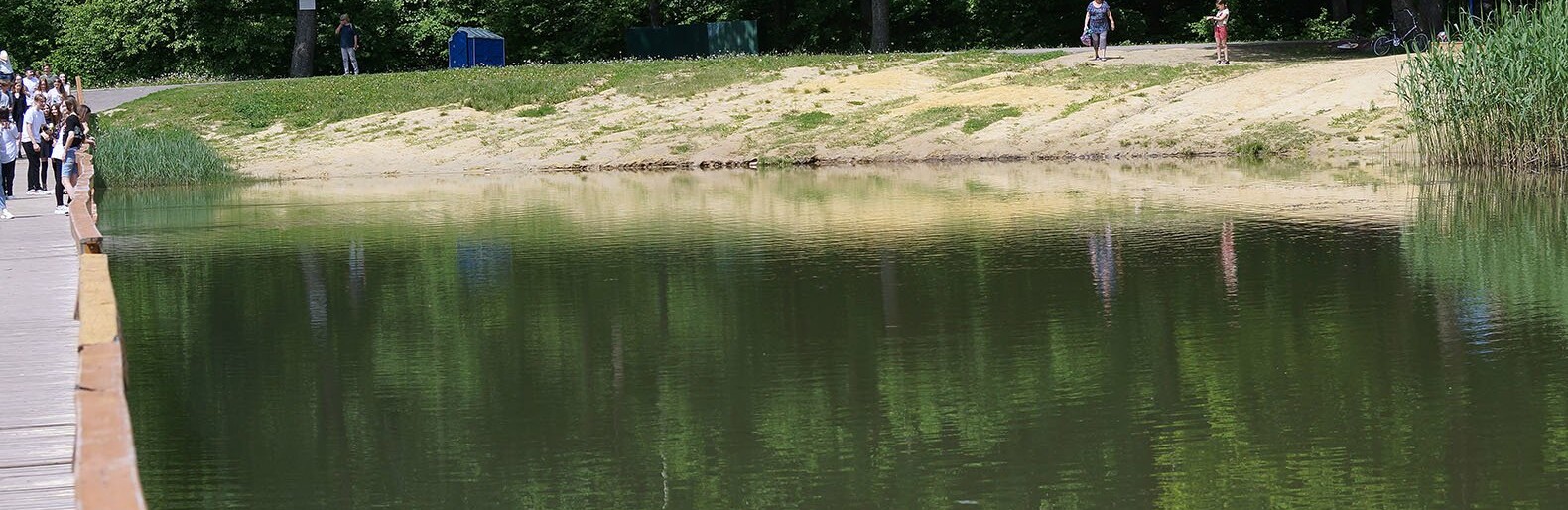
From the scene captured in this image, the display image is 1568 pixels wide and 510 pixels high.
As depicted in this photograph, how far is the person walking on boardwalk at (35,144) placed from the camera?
26.4 metres

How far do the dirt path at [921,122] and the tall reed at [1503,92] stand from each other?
4144 millimetres

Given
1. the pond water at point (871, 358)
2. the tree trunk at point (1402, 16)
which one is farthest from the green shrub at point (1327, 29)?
the pond water at point (871, 358)

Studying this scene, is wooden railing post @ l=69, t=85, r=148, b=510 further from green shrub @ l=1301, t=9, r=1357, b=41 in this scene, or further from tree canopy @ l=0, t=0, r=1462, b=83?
tree canopy @ l=0, t=0, r=1462, b=83

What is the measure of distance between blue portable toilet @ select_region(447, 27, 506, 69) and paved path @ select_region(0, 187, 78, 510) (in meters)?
27.0

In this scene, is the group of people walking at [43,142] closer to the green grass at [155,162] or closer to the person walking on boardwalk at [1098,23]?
the green grass at [155,162]

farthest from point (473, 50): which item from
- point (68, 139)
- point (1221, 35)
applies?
point (68, 139)

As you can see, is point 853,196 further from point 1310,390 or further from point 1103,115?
point 1310,390

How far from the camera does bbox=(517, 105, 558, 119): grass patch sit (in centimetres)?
3953

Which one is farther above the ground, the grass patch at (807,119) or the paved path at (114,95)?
the paved path at (114,95)

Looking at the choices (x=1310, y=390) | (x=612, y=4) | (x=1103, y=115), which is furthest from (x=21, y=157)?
(x=1310, y=390)

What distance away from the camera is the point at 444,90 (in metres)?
41.3

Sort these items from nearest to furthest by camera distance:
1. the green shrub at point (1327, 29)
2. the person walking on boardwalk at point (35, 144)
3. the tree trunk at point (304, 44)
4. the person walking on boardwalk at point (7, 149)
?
the person walking on boardwalk at point (7, 149), the person walking on boardwalk at point (35, 144), the green shrub at point (1327, 29), the tree trunk at point (304, 44)

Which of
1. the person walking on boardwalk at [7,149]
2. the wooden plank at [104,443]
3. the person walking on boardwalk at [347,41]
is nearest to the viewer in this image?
the wooden plank at [104,443]

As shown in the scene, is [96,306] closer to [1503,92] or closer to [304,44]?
[1503,92]
